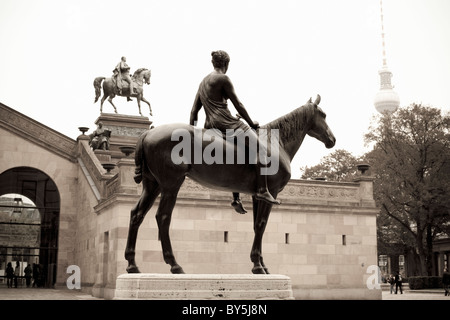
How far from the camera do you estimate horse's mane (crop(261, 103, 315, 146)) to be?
998 centimetres

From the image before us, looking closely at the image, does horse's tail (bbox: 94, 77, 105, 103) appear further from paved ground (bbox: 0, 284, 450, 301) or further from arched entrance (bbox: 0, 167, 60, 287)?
paved ground (bbox: 0, 284, 450, 301)

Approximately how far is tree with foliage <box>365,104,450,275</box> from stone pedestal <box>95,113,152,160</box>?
1907 cm

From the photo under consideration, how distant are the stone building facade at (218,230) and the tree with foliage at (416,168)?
17.2 meters

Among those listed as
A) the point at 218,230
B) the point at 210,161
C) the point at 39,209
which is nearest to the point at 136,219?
the point at 210,161

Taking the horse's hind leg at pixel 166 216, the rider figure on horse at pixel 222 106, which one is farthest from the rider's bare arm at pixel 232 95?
the horse's hind leg at pixel 166 216

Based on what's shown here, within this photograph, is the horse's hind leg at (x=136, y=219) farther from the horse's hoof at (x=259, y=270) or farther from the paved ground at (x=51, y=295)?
the paved ground at (x=51, y=295)

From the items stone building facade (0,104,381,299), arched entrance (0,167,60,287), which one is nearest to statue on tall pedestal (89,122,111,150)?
stone building facade (0,104,381,299)

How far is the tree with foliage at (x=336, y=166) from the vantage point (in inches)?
2478

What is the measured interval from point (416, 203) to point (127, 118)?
21.9m

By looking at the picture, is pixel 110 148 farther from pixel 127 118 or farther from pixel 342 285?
pixel 342 285
